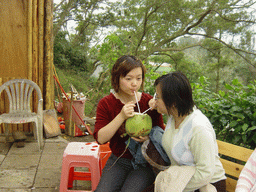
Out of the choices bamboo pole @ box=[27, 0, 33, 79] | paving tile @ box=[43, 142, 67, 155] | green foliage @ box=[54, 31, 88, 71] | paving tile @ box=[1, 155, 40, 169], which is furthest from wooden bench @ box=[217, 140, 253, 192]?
green foliage @ box=[54, 31, 88, 71]

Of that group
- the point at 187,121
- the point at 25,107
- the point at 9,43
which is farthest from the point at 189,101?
the point at 9,43

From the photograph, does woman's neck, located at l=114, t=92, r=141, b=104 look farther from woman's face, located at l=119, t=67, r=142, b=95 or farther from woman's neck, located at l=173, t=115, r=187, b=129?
woman's neck, located at l=173, t=115, r=187, b=129

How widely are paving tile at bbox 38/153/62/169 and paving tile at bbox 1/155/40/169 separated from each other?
0.08m

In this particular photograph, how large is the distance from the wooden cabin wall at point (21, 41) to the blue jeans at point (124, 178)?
2.99 meters

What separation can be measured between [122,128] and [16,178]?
1.92 m

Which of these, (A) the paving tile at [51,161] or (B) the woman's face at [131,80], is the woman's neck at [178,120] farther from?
(A) the paving tile at [51,161]

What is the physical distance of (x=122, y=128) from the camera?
1681mm

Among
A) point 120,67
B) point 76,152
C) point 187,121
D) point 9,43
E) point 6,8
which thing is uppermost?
point 6,8

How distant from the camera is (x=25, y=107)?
4.03 m

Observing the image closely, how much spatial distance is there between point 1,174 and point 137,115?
235 cm

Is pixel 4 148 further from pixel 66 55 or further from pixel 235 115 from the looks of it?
pixel 66 55

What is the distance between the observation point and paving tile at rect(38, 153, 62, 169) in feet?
10.5

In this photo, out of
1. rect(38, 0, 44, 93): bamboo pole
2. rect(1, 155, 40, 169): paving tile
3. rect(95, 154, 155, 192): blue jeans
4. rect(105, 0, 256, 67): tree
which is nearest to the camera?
rect(95, 154, 155, 192): blue jeans

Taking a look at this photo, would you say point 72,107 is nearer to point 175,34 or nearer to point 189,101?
point 189,101
